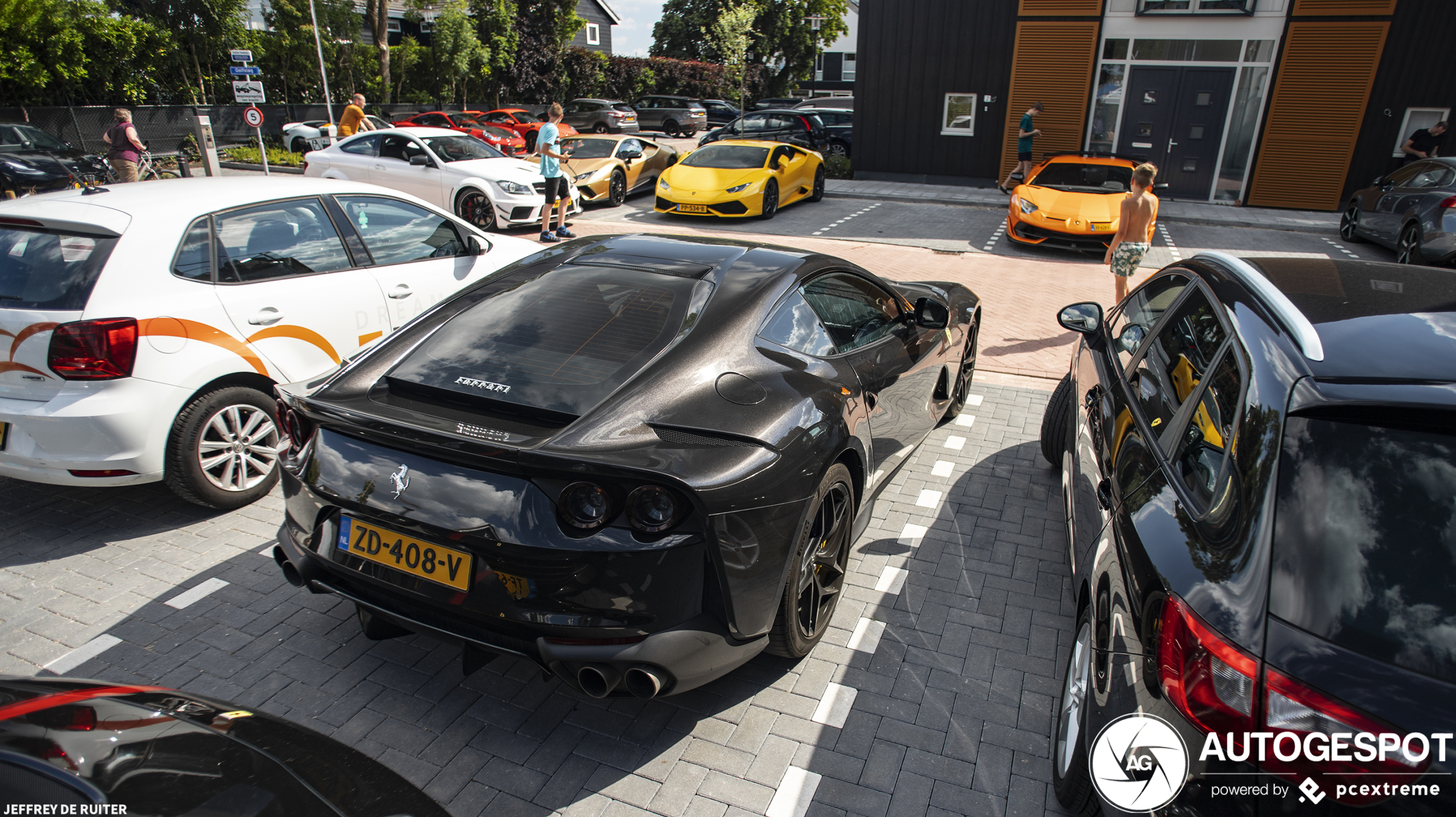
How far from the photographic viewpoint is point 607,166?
15.5 meters

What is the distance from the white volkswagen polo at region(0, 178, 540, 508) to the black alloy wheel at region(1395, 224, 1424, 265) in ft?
42.1

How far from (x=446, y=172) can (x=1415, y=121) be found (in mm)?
18340

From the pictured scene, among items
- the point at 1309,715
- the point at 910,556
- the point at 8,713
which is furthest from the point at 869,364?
the point at 8,713

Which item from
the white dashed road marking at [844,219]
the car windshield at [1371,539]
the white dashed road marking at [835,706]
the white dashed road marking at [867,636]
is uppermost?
the car windshield at [1371,539]

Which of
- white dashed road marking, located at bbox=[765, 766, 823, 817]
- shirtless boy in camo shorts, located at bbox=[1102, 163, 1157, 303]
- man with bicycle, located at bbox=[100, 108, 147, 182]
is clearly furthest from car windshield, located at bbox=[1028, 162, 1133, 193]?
man with bicycle, located at bbox=[100, 108, 147, 182]

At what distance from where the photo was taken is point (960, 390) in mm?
5777

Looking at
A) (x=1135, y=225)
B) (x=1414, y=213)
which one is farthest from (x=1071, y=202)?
(x=1135, y=225)

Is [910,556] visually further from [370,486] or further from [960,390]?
[370,486]

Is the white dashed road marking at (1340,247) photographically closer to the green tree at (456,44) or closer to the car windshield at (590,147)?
the car windshield at (590,147)

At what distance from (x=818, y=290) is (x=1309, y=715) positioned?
8.49 feet

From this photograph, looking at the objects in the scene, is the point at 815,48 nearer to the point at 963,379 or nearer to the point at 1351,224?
the point at 1351,224

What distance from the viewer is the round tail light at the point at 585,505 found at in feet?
7.95

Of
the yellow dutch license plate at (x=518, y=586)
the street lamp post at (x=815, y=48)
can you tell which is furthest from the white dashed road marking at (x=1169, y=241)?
the street lamp post at (x=815, y=48)

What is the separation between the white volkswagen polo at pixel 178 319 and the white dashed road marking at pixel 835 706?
3287 millimetres
